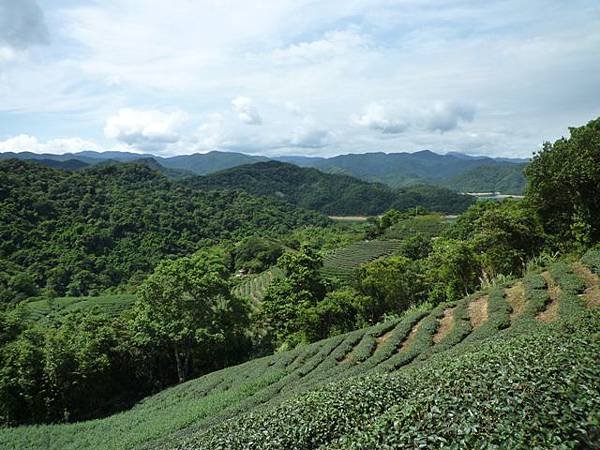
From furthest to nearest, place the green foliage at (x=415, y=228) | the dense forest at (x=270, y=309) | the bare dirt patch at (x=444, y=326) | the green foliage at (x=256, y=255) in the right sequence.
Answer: the green foliage at (x=415, y=228) → the green foliage at (x=256, y=255) → the dense forest at (x=270, y=309) → the bare dirt patch at (x=444, y=326)

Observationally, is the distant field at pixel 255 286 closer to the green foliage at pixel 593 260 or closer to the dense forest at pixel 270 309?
the dense forest at pixel 270 309

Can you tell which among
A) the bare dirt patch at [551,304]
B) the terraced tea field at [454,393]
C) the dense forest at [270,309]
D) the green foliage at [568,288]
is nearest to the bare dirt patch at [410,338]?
the terraced tea field at [454,393]

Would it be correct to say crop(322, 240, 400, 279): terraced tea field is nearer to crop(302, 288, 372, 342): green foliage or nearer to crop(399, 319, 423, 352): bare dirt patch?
crop(302, 288, 372, 342): green foliage

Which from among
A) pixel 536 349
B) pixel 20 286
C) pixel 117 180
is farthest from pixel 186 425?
pixel 117 180

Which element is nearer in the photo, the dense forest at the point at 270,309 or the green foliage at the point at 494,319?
the green foliage at the point at 494,319

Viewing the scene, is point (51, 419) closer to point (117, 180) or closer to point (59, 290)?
point (59, 290)

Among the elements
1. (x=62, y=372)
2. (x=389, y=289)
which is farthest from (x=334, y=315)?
(x=62, y=372)

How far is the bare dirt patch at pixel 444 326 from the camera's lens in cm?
1797

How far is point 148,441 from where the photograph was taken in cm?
1691

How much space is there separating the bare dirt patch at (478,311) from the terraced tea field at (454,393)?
7 centimetres

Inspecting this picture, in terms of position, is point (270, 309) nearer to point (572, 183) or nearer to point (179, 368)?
point (179, 368)

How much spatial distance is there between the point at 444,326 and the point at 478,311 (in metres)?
1.77

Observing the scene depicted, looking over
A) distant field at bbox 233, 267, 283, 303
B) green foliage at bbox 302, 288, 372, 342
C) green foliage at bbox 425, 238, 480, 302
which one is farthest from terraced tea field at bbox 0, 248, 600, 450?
distant field at bbox 233, 267, 283, 303

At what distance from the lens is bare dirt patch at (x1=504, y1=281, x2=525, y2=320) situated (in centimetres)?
1723
